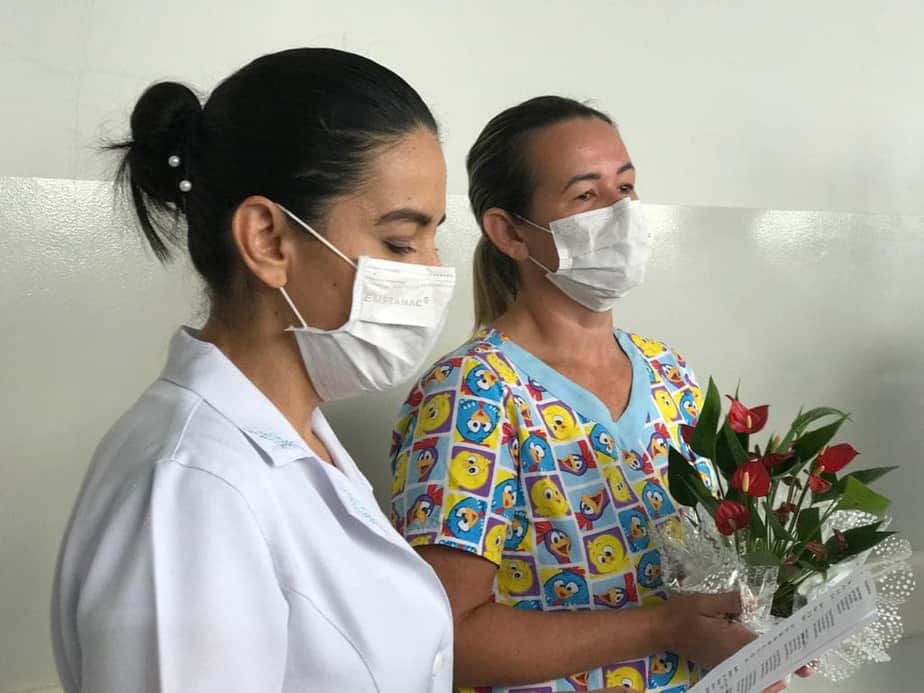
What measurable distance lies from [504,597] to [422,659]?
0.56 metres

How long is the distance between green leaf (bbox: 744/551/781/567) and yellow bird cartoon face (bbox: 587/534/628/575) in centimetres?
23

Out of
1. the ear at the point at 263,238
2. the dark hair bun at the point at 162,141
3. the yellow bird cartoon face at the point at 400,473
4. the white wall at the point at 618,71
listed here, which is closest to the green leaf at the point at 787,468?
the yellow bird cartoon face at the point at 400,473

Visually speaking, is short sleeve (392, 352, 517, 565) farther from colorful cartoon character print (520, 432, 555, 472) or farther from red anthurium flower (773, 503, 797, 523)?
red anthurium flower (773, 503, 797, 523)

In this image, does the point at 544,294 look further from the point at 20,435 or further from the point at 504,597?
the point at 20,435

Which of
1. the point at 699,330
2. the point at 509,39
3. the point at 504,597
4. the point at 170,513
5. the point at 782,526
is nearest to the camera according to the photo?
the point at 170,513

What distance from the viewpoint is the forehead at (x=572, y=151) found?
1.83 m

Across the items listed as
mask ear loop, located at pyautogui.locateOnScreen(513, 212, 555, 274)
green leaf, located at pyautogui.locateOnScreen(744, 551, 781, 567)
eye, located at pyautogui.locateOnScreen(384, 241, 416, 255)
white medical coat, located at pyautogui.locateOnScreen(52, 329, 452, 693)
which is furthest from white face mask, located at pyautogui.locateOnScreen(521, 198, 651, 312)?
white medical coat, located at pyautogui.locateOnScreen(52, 329, 452, 693)

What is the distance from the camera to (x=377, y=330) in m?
1.23

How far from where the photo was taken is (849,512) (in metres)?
1.60

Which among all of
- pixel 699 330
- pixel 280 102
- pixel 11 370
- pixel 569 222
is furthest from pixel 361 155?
pixel 699 330

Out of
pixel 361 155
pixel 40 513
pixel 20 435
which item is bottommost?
pixel 40 513

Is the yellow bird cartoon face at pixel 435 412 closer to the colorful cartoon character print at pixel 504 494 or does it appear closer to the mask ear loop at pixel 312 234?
the colorful cartoon character print at pixel 504 494

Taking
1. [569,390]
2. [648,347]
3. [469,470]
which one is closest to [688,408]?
[648,347]

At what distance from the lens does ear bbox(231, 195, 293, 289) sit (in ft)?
3.76
